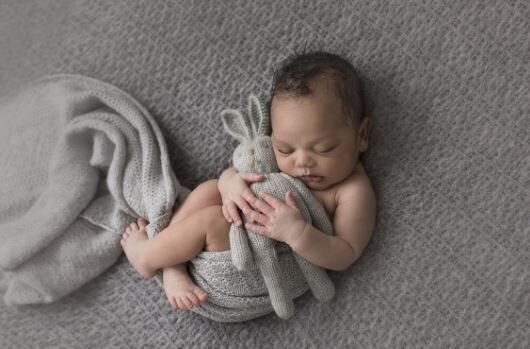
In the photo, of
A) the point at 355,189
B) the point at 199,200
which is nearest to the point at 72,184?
the point at 199,200

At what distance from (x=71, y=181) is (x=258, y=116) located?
0.47m

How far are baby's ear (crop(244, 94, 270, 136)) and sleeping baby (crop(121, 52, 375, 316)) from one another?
4 cm

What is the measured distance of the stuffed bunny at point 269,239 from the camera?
115cm

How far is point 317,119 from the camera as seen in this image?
1.11 metres

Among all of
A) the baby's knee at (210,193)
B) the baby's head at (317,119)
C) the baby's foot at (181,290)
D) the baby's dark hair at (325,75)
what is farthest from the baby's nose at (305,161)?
the baby's foot at (181,290)

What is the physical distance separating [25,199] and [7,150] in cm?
13

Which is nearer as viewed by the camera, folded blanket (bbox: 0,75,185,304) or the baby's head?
the baby's head

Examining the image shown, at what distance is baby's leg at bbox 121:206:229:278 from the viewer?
46.7 inches

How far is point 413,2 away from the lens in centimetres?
123

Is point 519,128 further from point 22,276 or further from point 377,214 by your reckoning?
point 22,276

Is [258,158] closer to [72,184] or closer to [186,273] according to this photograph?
[186,273]

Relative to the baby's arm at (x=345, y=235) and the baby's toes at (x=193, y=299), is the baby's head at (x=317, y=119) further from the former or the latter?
the baby's toes at (x=193, y=299)

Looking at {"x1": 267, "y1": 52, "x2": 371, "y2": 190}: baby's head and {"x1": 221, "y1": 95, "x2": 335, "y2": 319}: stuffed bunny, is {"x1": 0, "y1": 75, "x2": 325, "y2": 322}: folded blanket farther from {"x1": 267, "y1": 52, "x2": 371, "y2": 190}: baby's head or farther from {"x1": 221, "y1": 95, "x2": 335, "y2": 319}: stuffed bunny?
{"x1": 267, "y1": 52, "x2": 371, "y2": 190}: baby's head

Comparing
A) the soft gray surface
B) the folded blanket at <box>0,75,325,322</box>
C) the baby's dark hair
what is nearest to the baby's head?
the baby's dark hair
